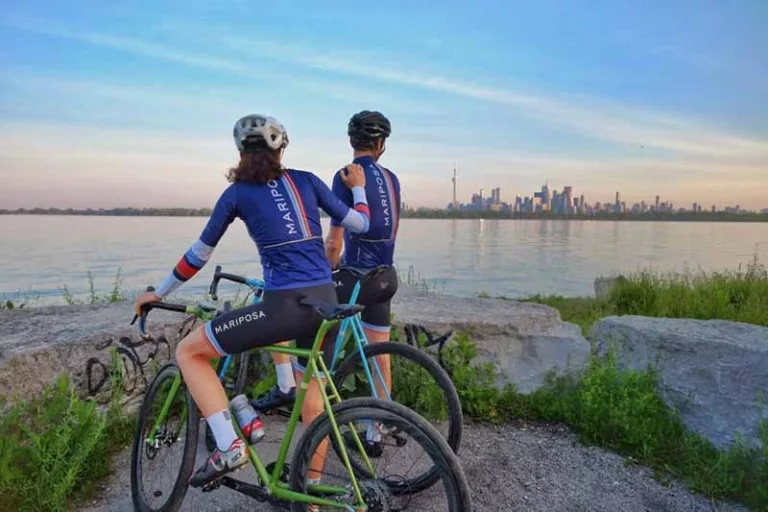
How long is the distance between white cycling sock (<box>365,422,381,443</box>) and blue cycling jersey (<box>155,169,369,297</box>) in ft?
2.94

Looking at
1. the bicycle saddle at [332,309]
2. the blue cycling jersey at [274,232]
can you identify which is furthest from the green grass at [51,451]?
the bicycle saddle at [332,309]

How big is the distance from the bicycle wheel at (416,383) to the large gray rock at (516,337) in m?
1.00

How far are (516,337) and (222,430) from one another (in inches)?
156

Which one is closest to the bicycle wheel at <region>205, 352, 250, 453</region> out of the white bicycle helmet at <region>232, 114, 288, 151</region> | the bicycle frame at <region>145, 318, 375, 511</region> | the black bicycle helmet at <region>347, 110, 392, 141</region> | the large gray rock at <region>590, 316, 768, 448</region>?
the bicycle frame at <region>145, 318, 375, 511</region>

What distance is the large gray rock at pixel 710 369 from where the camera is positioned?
14.5 feet

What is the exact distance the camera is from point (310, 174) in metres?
3.31

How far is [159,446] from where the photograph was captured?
372cm

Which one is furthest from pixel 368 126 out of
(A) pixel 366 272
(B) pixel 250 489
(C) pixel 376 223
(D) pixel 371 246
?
(B) pixel 250 489

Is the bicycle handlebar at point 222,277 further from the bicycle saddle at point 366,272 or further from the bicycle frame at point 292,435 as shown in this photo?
the bicycle frame at point 292,435

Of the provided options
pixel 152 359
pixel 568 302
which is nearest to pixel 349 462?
pixel 152 359

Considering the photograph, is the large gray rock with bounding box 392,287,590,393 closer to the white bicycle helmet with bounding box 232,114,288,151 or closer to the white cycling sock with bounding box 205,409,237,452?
the white cycling sock with bounding box 205,409,237,452

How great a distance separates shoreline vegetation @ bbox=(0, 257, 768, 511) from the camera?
146 inches

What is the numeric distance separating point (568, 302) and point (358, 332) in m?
11.9

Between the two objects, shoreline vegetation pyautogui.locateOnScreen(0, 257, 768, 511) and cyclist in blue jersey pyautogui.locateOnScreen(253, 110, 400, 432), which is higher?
cyclist in blue jersey pyautogui.locateOnScreen(253, 110, 400, 432)
